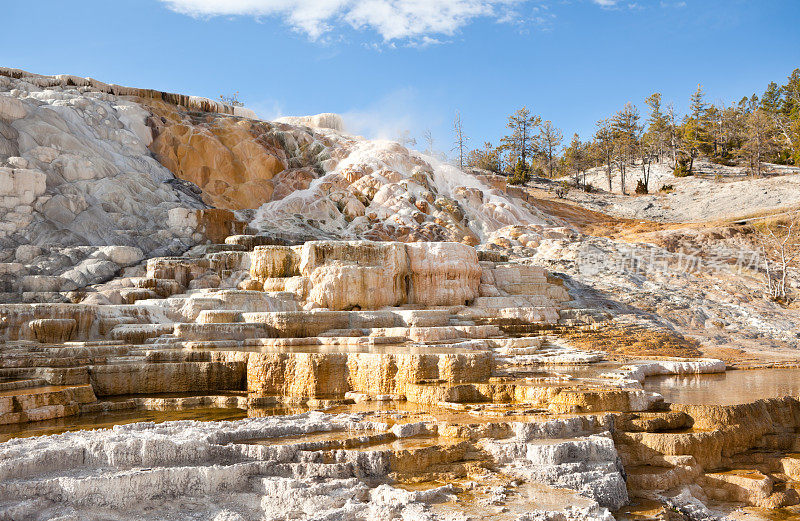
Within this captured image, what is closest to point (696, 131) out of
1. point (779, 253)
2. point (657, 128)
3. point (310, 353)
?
point (657, 128)

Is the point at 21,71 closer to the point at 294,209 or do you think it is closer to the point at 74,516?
the point at 294,209

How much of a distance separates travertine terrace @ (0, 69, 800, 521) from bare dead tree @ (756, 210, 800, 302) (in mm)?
2492

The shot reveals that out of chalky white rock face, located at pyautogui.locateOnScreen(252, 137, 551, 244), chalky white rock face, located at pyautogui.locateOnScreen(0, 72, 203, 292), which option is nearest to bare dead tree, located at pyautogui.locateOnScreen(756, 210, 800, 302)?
chalky white rock face, located at pyautogui.locateOnScreen(252, 137, 551, 244)

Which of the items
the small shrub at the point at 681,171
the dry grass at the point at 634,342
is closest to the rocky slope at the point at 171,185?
the dry grass at the point at 634,342

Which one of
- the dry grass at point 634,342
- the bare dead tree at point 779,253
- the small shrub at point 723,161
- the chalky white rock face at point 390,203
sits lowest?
the dry grass at point 634,342

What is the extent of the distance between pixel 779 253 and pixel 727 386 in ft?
44.0

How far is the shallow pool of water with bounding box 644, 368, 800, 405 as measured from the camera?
7836 millimetres

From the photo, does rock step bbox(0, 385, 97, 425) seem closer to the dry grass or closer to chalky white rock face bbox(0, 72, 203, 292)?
chalky white rock face bbox(0, 72, 203, 292)

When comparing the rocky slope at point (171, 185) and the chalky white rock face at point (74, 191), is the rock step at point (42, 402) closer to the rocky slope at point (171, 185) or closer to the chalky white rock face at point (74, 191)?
the rocky slope at point (171, 185)

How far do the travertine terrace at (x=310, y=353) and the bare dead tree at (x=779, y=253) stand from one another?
2.49 metres

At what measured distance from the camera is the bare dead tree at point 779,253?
59.0 ft

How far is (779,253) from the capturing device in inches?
790

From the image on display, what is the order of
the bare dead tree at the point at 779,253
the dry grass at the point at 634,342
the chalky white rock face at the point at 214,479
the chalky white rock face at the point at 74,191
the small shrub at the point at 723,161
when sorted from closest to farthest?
the chalky white rock face at the point at 214,479, the dry grass at the point at 634,342, the chalky white rock face at the point at 74,191, the bare dead tree at the point at 779,253, the small shrub at the point at 723,161

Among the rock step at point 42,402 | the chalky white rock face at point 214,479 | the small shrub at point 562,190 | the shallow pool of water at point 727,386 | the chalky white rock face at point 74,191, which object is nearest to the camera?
the chalky white rock face at point 214,479
